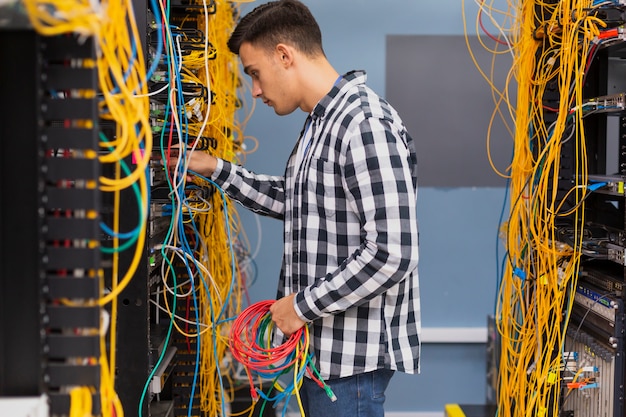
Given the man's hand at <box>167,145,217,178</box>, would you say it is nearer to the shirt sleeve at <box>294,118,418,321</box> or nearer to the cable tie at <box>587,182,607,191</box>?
the shirt sleeve at <box>294,118,418,321</box>

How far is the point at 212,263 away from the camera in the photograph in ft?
7.25

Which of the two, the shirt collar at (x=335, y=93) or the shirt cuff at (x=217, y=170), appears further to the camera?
the shirt cuff at (x=217, y=170)

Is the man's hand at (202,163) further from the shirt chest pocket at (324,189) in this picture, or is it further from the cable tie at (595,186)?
the cable tie at (595,186)

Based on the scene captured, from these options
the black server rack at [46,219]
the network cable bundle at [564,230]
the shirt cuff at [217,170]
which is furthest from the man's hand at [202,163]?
the network cable bundle at [564,230]

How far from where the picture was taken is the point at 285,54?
1656 mm

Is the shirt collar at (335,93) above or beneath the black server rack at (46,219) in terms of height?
above

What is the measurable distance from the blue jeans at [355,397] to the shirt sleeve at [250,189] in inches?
23.3

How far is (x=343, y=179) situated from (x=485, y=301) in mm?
1974

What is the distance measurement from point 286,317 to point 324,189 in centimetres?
33

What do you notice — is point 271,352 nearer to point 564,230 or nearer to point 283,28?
point 283,28

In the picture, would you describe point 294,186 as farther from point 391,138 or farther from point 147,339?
point 147,339

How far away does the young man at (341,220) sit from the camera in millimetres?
1450

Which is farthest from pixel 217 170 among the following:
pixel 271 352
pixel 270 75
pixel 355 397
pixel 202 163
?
pixel 355 397

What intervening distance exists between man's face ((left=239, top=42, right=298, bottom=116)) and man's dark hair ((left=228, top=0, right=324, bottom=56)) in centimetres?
2
